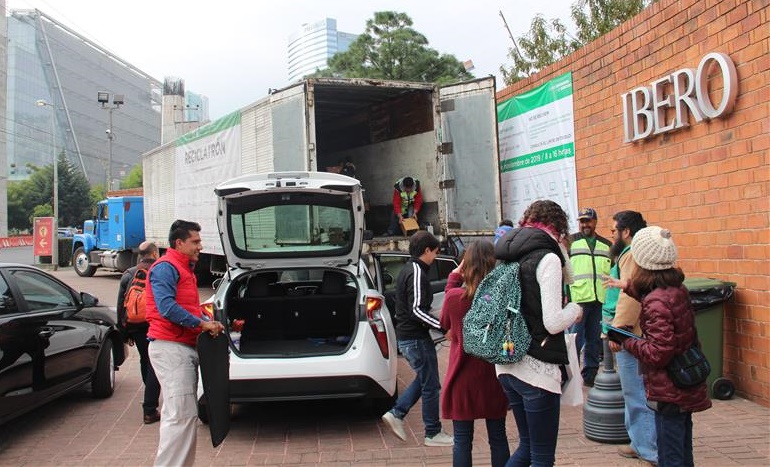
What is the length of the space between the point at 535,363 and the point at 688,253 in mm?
4079

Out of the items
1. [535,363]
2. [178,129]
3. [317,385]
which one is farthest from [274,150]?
[178,129]

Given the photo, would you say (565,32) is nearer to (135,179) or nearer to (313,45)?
(313,45)

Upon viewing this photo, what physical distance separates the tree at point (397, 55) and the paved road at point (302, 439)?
21.2m

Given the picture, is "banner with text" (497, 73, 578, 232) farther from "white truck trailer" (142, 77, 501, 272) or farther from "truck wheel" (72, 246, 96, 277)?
"truck wheel" (72, 246, 96, 277)

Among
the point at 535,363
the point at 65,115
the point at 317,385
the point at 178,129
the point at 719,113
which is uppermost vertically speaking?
the point at 65,115

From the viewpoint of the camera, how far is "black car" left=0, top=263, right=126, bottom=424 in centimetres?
517

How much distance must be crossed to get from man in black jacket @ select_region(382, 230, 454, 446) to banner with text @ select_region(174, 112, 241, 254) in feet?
23.5

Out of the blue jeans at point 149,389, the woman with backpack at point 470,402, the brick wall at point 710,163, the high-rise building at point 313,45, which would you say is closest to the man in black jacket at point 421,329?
the woman with backpack at point 470,402

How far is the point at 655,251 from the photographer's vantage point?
11.8 ft

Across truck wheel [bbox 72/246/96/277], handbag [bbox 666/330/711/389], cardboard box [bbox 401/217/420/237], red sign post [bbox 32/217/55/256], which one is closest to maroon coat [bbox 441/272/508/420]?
handbag [bbox 666/330/711/389]

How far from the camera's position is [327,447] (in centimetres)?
528

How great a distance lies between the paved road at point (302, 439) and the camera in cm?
494

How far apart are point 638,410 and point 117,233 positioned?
61.9 ft

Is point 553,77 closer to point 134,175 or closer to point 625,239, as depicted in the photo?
point 625,239
